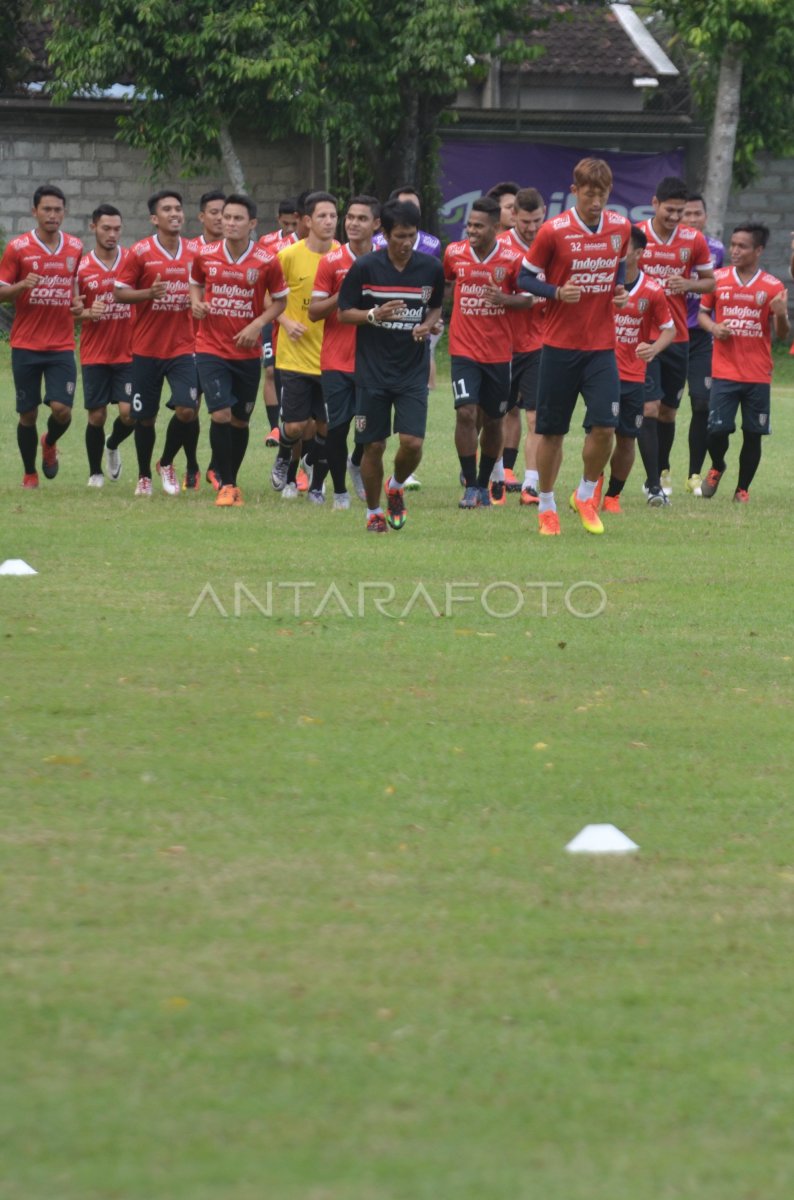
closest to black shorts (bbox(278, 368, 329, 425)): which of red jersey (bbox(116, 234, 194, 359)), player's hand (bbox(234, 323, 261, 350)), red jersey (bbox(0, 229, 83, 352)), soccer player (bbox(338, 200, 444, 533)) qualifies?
red jersey (bbox(116, 234, 194, 359))

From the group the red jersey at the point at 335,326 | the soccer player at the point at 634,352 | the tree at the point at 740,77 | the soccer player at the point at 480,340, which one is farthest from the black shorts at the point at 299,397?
the tree at the point at 740,77

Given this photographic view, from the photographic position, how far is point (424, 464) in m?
18.0

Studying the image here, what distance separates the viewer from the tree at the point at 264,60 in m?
30.4

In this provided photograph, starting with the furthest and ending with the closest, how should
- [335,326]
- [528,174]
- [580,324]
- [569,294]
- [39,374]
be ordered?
[528,174], [39,374], [335,326], [580,324], [569,294]

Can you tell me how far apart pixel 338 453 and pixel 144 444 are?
146 cm

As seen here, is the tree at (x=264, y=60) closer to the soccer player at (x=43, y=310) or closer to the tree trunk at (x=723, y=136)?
the tree trunk at (x=723, y=136)

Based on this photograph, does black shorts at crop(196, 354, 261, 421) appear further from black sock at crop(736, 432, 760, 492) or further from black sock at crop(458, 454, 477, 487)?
black sock at crop(736, 432, 760, 492)

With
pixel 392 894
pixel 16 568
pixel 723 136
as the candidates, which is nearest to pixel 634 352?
pixel 16 568

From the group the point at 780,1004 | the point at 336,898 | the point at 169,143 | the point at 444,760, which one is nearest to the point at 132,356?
the point at 444,760

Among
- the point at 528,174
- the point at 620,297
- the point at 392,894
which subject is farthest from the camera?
the point at 528,174

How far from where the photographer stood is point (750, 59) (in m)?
33.8

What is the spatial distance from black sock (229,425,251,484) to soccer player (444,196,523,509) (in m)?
1.54

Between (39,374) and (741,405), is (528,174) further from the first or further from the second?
(39,374)

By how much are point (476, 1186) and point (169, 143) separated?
2956cm
